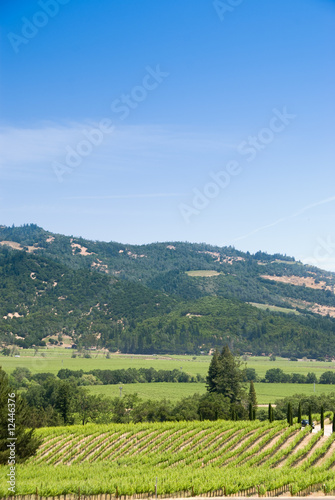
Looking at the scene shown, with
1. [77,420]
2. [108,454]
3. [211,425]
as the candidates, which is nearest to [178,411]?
[77,420]

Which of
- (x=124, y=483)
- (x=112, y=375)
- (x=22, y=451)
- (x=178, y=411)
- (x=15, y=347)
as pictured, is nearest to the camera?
(x=124, y=483)

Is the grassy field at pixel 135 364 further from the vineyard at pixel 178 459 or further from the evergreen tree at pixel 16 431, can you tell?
the evergreen tree at pixel 16 431

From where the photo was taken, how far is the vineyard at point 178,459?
2697 cm

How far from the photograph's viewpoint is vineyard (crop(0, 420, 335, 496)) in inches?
1062

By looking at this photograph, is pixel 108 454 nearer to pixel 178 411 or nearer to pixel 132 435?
pixel 132 435

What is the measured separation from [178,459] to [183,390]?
7928cm

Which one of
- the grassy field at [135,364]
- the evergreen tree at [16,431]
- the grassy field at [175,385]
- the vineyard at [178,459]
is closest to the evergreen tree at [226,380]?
the grassy field at [175,385]

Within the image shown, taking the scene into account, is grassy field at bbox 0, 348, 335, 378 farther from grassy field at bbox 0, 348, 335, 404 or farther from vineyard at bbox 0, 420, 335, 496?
vineyard at bbox 0, 420, 335, 496

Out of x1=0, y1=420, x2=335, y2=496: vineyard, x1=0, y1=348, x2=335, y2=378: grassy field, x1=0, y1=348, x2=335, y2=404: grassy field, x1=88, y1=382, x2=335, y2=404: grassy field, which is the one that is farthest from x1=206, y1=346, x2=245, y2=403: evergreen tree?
x1=0, y1=348, x2=335, y2=378: grassy field

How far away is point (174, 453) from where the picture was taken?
4150cm

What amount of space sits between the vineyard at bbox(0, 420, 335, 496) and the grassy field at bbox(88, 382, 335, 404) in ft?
172

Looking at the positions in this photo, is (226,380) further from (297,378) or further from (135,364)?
(135,364)

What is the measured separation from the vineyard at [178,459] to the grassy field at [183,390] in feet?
172

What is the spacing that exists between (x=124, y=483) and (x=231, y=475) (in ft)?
21.5
